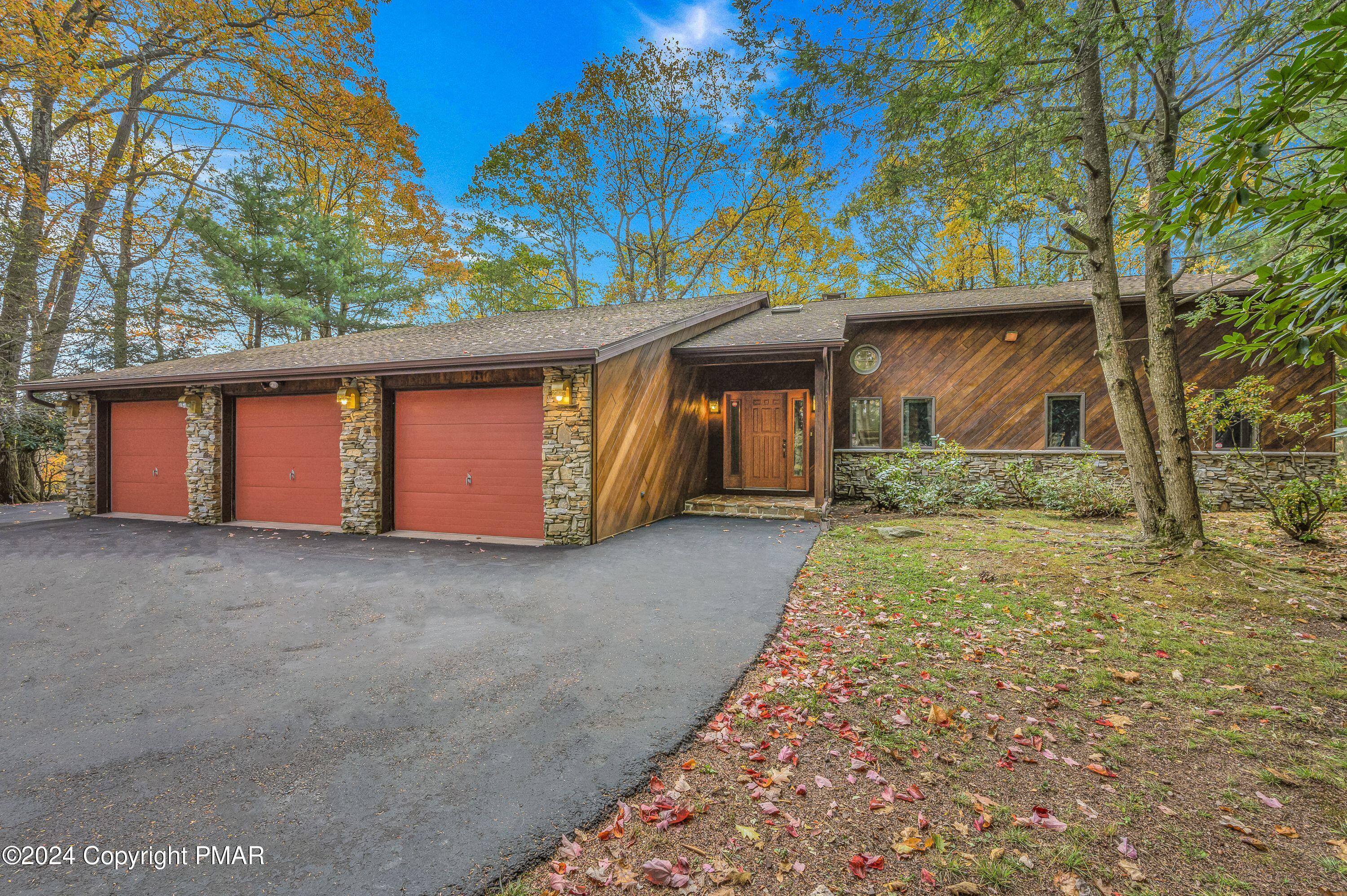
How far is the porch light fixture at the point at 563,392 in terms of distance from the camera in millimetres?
6367

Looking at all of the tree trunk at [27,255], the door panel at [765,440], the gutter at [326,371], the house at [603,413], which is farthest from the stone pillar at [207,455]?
the door panel at [765,440]

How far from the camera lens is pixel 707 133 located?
1488 cm

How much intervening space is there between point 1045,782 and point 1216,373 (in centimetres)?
1020

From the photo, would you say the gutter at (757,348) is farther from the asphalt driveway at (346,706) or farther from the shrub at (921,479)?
the asphalt driveway at (346,706)

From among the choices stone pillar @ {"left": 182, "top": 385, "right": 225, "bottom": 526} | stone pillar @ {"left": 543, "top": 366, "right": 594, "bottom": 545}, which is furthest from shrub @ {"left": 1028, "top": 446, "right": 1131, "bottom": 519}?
stone pillar @ {"left": 182, "top": 385, "right": 225, "bottom": 526}

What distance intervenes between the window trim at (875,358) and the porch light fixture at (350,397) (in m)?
8.46

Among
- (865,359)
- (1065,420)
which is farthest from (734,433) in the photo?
(1065,420)

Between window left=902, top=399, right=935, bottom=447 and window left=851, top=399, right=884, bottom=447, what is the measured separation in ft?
1.39

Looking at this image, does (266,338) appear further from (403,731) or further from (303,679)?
(403,731)

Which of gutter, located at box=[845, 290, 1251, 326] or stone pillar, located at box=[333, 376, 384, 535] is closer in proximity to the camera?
stone pillar, located at box=[333, 376, 384, 535]

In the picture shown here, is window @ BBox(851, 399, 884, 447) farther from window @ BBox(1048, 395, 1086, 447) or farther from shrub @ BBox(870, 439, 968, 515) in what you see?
window @ BBox(1048, 395, 1086, 447)

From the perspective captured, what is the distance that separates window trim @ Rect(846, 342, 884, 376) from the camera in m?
Answer: 10.0

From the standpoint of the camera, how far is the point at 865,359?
10.1m

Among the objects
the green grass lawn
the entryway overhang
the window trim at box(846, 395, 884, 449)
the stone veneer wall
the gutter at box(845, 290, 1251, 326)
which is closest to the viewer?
the green grass lawn
